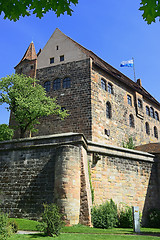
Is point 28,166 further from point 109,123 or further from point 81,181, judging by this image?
point 109,123

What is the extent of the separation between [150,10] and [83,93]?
63.2 ft

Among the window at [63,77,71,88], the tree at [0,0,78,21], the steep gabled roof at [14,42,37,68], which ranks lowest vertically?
the tree at [0,0,78,21]

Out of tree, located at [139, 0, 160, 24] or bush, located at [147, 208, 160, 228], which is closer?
tree, located at [139, 0, 160, 24]

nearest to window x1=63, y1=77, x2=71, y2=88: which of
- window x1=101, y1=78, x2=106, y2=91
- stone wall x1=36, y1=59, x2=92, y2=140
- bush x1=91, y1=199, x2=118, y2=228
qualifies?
stone wall x1=36, y1=59, x2=92, y2=140

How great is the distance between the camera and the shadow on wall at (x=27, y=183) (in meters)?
13.7

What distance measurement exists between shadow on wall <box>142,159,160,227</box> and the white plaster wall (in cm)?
1292

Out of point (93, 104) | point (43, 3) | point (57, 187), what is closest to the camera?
point (43, 3)

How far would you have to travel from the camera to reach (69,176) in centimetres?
1331

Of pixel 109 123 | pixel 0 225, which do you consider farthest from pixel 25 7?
pixel 109 123

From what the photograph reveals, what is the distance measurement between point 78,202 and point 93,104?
1150cm

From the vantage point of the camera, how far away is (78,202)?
13.2 meters

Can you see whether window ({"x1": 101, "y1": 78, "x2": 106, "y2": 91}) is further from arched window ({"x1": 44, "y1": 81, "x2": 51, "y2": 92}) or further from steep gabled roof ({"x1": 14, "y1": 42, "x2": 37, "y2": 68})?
steep gabled roof ({"x1": 14, "y1": 42, "x2": 37, "y2": 68})

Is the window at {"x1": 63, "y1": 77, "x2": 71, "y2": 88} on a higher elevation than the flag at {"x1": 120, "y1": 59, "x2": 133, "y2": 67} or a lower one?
lower

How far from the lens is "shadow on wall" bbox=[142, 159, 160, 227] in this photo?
17.6 m
